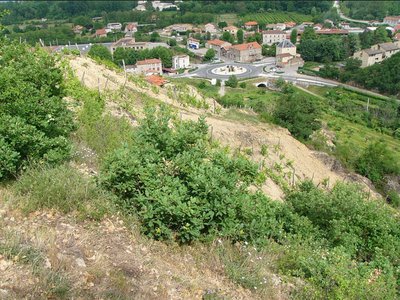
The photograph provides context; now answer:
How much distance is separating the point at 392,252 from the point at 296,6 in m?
95.8

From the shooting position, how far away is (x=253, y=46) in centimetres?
5938

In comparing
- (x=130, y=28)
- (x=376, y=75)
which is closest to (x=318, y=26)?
(x=376, y=75)

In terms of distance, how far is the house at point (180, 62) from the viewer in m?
54.1

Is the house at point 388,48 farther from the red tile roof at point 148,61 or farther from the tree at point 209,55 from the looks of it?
the red tile roof at point 148,61

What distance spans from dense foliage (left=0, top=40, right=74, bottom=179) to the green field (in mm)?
81003

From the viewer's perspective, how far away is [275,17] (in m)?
85.9

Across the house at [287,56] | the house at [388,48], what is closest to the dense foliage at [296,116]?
the house at [287,56]

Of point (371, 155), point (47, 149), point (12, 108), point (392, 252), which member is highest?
point (12, 108)

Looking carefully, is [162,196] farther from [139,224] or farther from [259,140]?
[259,140]

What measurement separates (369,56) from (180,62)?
26131 mm

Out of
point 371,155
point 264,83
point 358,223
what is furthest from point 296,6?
point 358,223

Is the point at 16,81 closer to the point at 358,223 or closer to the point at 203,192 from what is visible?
the point at 203,192

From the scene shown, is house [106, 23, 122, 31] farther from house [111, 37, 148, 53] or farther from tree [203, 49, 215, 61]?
tree [203, 49, 215, 61]

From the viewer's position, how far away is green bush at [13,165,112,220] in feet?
16.6
